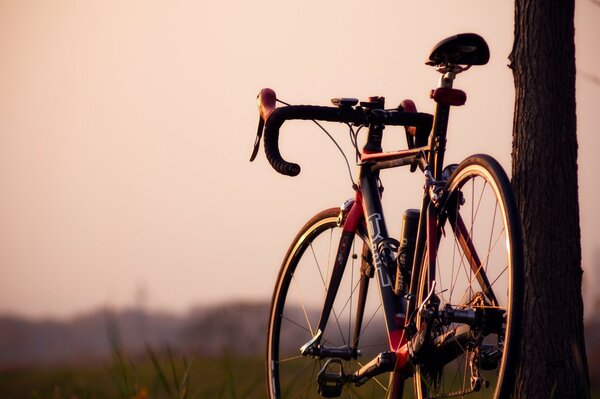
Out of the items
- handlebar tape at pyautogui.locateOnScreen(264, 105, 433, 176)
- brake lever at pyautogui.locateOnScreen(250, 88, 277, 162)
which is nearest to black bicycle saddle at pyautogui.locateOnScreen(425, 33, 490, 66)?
handlebar tape at pyautogui.locateOnScreen(264, 105, 433, 176)

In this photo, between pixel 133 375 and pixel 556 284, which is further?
pixel 556 284

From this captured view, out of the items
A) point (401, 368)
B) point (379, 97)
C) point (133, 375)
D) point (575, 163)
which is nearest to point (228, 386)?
point (133, 375)

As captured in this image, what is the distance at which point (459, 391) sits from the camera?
11.6 feet

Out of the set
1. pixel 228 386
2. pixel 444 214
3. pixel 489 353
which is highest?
pixel 444 214

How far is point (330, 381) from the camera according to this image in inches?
171

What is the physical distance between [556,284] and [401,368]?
0.91m

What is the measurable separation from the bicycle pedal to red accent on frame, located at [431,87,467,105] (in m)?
1.46

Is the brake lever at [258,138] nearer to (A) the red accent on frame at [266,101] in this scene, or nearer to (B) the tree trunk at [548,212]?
(A) the red accent on frame at [266,101]

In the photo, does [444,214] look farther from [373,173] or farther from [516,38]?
[516,38]

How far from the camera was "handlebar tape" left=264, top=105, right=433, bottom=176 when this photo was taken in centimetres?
407

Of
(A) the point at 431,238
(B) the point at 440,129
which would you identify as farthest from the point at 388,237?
(B) the point at 440,129

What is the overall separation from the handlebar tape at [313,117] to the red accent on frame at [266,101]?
12.0 inches

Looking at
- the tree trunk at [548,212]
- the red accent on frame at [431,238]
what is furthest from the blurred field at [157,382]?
the tree trunk at [548,212]

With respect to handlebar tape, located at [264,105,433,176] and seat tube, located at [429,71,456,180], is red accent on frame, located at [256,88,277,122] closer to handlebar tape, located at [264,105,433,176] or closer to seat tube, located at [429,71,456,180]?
handlebar tape, located at [264,105,433,176]
